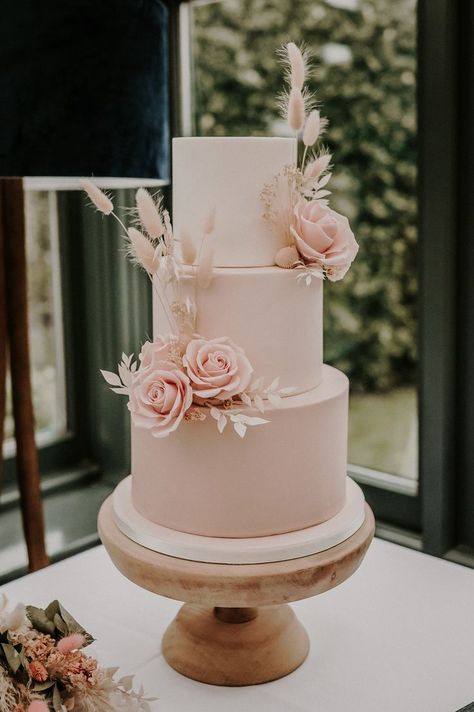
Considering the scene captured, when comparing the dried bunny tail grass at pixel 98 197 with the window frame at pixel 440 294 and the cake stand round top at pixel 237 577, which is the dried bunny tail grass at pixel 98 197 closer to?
the cake stand round top at pixel 237 577

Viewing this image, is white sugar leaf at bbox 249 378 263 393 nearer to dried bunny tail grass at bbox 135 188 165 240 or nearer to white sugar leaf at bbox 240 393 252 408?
white sugar leaf at bbox 240 393 252 408

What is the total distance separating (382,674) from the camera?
1161mm

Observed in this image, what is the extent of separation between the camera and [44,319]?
6.84ft

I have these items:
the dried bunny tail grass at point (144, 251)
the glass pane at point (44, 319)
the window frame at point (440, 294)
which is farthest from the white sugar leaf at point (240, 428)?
the glass pane at point (44, 319)

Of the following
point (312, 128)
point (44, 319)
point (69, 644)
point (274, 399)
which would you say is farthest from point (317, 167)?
point (44, 319)

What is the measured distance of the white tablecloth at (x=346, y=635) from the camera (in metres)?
1.11

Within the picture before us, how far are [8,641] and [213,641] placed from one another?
0.34 metres

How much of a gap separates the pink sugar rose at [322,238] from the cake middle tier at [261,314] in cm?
4

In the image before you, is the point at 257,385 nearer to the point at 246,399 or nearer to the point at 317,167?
the point at 246,399

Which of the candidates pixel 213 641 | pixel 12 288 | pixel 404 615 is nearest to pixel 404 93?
pixel 12 288

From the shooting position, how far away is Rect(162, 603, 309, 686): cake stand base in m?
1.16

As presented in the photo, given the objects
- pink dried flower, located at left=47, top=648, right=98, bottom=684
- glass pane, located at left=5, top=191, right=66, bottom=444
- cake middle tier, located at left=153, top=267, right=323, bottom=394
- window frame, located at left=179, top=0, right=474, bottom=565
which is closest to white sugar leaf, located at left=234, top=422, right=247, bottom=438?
cake middle tier, located at left=153, top=267, right=323, bottom=394

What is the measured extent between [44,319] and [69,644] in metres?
1.24

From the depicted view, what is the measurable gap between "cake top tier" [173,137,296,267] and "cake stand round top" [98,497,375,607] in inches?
16.0
